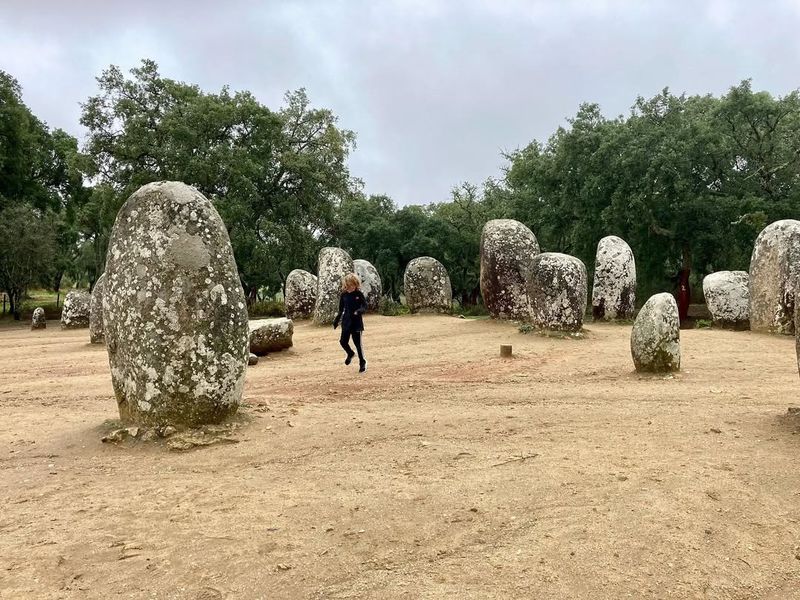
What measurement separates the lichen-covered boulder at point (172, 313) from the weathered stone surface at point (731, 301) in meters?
14.6

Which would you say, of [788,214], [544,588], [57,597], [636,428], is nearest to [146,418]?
[57,597]

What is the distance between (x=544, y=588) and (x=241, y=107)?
2510 centimetres

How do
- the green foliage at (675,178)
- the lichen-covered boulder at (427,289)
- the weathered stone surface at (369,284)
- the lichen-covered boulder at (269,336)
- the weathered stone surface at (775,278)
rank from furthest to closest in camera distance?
the weathered stone surface at (369,284)
the lichen-covered boulder at (427,289)
the green foliage at (675,178)
the weathered stone surface at (775,278)
the lichen-covered boulder at (269,336)

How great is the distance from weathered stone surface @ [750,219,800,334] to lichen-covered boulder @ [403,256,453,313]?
32.6 feet

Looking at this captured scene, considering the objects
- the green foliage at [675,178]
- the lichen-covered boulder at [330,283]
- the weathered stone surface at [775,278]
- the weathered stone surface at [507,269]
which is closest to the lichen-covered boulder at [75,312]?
the lichen-covered boulder at [330,283]

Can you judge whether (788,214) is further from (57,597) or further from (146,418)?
(57,597)

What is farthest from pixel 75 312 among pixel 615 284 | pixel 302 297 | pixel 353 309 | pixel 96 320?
pixel 615 284

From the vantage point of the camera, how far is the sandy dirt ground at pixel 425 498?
3008 mm

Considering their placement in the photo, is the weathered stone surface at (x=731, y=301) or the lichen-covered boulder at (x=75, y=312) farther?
the lichen-covered boulder at (x=75, y=312)

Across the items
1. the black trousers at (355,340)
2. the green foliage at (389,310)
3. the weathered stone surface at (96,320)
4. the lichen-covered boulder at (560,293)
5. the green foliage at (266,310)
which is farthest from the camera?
the green foliage at (266,310)

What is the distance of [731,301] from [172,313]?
1532 centimetres

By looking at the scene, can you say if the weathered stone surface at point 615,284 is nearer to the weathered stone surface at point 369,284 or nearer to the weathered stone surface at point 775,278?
the weathered stone surface at point 775,278

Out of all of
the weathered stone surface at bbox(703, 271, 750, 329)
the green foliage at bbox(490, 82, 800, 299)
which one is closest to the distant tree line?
the green foliage at bbox(490, 82, 800, 299)

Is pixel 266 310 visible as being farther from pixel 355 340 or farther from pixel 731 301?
pixel 731 301
